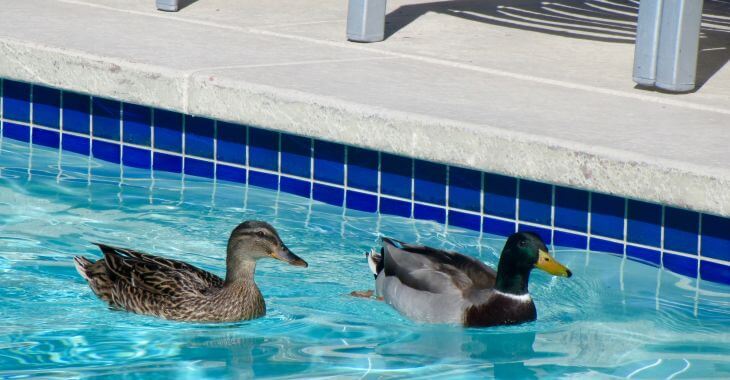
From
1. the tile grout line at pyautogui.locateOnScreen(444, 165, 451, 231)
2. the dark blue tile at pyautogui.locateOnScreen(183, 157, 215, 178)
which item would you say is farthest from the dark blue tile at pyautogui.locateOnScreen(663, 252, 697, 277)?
the dark blue tile at pyautogui.locateOnScreen(183, 157, 215, 178)

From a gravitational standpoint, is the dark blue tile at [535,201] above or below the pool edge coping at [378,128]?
below

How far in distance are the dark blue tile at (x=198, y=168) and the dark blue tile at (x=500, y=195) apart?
4.95 feet

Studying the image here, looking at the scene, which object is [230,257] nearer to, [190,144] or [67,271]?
[67,271]

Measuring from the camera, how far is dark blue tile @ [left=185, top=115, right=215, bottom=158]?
7539 mm

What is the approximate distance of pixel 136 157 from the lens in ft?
25.6

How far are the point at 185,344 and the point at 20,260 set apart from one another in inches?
43.2

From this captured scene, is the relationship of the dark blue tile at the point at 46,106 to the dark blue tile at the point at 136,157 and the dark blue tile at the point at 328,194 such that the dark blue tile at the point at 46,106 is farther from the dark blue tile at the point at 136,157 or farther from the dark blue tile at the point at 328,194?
the dark blue tile at the point at 328,194

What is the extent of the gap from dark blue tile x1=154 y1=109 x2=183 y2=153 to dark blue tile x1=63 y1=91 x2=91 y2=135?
0.45 metres

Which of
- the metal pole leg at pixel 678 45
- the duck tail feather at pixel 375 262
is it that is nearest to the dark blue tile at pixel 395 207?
the duck tail feather at pixel 375 262

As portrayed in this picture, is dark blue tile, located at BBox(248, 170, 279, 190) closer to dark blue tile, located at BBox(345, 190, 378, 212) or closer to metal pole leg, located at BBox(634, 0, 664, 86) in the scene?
dark blue tile, located at BBox(345, 190, 378, 212)

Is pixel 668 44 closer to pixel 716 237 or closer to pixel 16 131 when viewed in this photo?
pixel 716 237

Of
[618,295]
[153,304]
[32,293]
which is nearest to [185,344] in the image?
[153,304]

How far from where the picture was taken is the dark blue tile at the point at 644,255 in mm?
6516

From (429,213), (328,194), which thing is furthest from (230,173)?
(429,213)
